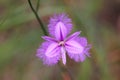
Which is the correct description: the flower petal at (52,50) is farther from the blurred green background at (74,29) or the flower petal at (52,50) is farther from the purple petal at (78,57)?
the blurred green background at (74,29)

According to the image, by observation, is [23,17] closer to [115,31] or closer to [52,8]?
[52,8]

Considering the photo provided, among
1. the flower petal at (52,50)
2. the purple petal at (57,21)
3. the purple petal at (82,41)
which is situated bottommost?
the flower petal at (52,50)

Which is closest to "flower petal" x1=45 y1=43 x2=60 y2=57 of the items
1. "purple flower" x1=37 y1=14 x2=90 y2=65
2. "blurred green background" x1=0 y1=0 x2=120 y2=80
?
"purple flower" x1=37 y1=14 x2=90 y2=65

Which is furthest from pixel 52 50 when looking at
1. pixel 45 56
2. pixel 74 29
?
pixel 74 29

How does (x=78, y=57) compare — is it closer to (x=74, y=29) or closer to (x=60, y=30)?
(x=60, y=30)

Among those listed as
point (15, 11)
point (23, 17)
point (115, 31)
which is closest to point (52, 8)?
point (23, 17)

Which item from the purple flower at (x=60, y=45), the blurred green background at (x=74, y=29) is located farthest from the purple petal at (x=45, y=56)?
the blurred green background at (x=74, y=29)
